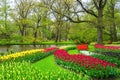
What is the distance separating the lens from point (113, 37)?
165 ft

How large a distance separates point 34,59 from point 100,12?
48.2 feet

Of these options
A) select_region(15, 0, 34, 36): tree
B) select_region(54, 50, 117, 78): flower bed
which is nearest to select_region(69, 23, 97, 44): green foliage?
select_region(15, 0, 34, 36): tree

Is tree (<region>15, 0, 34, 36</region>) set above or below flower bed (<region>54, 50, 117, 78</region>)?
above

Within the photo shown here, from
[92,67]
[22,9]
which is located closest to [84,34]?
[22,9]

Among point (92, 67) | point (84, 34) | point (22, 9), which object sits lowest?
point (92, 67)

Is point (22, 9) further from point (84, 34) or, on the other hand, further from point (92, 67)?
point (92, 67)

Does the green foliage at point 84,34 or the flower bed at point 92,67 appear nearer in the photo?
the flower bed at point 92,67

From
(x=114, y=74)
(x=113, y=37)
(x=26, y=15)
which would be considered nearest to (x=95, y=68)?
(x=114, y=74)

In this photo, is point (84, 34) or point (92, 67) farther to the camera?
point (84, 34)

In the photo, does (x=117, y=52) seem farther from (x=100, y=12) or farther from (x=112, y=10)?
(x=112, y=10)

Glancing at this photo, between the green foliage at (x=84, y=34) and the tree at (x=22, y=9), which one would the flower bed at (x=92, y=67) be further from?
the tree at (x=22, y=9)

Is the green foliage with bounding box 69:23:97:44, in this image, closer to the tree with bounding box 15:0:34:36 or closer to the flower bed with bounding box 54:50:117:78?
the tree with bounding box 15:0:34:36

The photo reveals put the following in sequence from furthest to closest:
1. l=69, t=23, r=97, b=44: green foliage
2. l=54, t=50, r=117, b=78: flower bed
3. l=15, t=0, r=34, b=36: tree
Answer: l=15, t=0, r=34, b=36: tree → l=69, t=23, r=97, b=44: green foliage → l=54, t=50, r=117, b=78: flower bed

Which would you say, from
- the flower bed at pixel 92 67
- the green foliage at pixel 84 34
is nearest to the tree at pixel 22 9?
the green foliage at pixel 84 34
